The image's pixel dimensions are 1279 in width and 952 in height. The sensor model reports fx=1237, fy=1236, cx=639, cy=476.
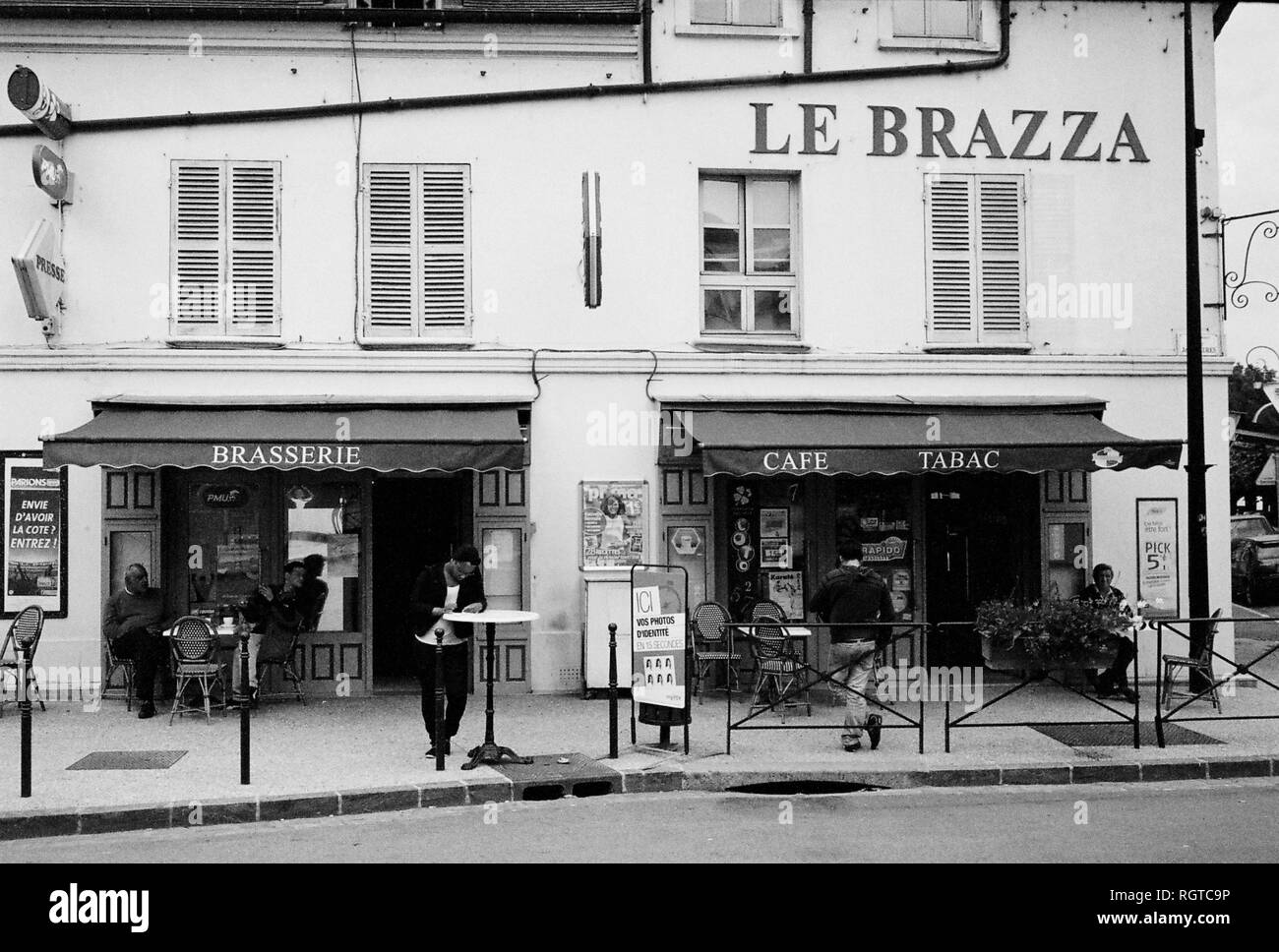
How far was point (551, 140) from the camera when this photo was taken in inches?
513

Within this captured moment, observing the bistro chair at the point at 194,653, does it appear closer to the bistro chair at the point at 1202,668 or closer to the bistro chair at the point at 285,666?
the bistro chair at the point at 285,666

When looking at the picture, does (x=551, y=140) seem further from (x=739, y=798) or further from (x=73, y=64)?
(x=739, y=798)

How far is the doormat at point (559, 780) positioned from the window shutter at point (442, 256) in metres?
5.31

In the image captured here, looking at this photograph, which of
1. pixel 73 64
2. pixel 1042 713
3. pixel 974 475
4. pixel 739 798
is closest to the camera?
pixel 739 798

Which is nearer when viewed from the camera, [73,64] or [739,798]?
[739,798]

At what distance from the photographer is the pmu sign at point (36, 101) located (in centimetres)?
1175

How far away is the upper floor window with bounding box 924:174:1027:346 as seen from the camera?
43.9ft

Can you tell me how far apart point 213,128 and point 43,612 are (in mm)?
Answer: 5211

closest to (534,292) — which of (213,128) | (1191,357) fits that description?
(213,128)

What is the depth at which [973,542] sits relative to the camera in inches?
535

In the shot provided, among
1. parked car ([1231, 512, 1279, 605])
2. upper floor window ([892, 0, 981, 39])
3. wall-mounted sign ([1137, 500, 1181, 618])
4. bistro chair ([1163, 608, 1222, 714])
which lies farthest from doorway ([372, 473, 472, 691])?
parked car ([1231, 512, 1279, 605])

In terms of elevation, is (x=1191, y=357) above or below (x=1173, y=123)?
below

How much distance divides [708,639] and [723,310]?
3.61 meters

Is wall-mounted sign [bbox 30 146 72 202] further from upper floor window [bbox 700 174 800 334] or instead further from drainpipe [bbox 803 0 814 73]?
drainpipe [bbox 803 0 814 73]
